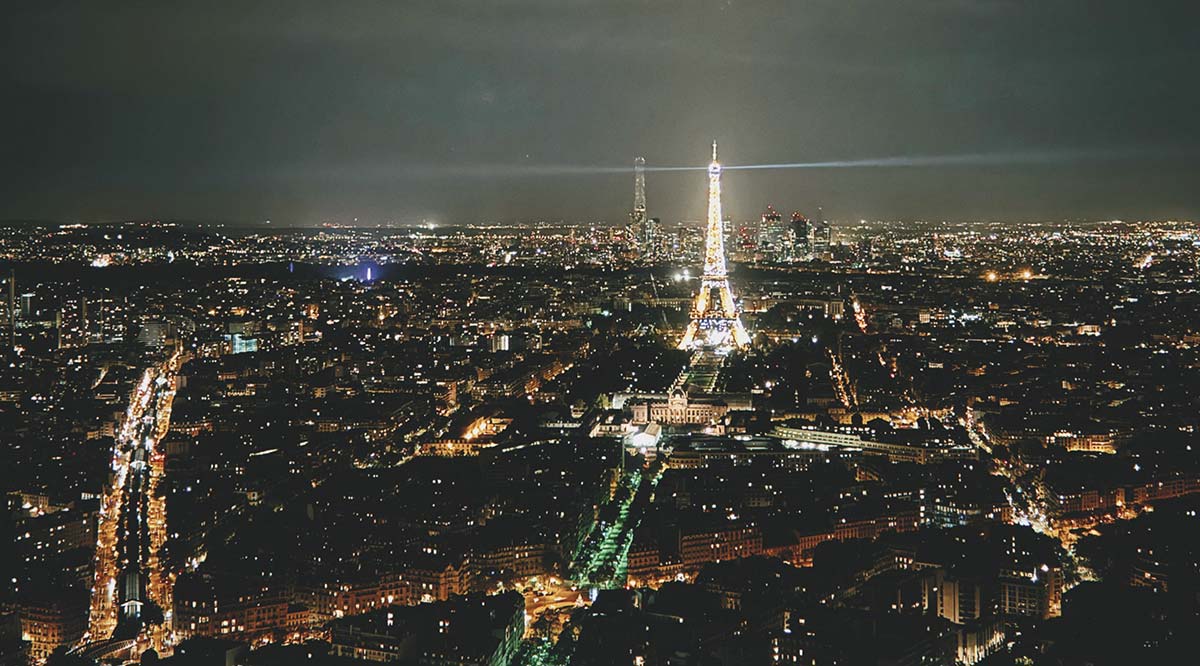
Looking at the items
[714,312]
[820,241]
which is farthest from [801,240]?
[714,312]

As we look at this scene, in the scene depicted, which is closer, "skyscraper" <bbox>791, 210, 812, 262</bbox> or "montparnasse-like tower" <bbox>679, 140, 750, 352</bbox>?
"montparnasse-like tower" <bbox>679, 140, 750, 352</bbox>

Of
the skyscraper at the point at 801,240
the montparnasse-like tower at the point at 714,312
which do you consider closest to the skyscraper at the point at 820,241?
the skyscraper at the point at 801,240

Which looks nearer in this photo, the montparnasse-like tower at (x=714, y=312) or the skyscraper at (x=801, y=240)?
the montparnasse-like tower at (x=714, y=312)

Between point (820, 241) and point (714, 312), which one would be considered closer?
point (714, 312)

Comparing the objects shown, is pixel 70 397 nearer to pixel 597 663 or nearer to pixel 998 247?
pixel 597 663

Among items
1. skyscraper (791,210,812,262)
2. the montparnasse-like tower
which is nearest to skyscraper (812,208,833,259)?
skyscraper (791,210,812,262)

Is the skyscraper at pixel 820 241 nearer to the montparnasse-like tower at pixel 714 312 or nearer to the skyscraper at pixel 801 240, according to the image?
the skyscraper at pixel 801 240

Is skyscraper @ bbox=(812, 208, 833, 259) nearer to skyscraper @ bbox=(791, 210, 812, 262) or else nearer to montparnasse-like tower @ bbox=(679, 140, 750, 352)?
skyscraper @ bbox=(791, 210, 812, 262)

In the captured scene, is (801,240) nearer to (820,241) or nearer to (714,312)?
(820,241)
